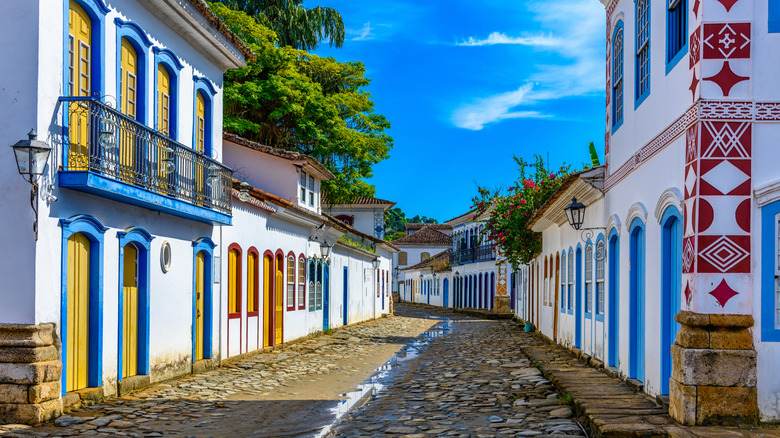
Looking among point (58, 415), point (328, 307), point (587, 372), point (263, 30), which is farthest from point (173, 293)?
point (263, 30)

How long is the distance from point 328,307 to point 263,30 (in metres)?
13.2

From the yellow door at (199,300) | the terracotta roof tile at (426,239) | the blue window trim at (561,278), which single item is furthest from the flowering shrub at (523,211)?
the terracotta roof tile at (426,239)

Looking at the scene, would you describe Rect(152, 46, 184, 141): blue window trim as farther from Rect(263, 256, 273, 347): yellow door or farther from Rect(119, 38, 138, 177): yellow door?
Rect(263, 256, 273, 347): yellow door

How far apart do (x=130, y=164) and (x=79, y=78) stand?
4.19ft

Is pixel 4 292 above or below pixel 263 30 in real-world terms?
below

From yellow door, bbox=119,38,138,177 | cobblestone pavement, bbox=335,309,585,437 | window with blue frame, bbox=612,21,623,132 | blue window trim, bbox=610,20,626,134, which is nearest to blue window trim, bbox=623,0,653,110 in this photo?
blue window trim, bbox=610,20,626,134

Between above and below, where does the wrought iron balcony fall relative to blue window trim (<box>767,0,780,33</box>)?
below

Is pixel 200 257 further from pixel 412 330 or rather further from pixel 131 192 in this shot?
pixel 412 330

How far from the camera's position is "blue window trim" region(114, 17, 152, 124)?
10.4 metres

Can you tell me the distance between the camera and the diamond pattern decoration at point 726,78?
23.8 ft

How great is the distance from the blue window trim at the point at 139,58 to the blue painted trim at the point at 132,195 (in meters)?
1.24

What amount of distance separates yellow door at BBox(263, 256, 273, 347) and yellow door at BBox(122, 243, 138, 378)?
20.4 ft

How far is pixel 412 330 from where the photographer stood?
90.4 feet

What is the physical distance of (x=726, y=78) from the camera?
23.8ft
